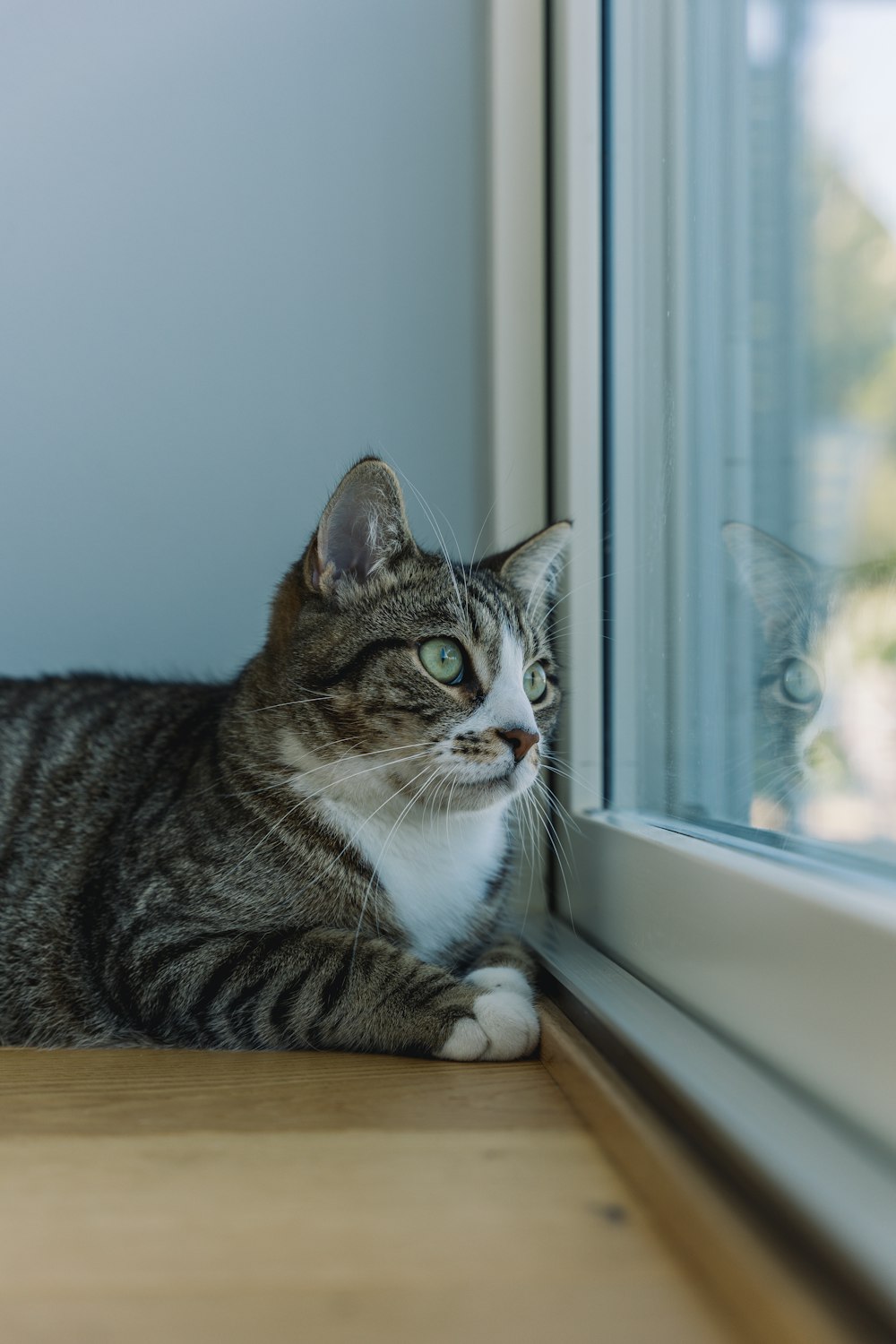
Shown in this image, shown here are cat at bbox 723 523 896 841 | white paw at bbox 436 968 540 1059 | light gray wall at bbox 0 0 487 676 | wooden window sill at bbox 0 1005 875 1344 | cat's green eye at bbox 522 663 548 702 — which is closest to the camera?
wooden window sill at bbox 0 1005 875 1344

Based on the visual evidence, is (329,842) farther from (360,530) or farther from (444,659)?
(360,530)

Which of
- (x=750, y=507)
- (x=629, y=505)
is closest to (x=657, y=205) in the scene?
(x=629, y=505)

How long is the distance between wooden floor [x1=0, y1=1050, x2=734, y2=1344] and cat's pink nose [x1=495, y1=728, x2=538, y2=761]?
31 centimetres

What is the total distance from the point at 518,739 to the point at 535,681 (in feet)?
0.63

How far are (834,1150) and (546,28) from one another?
1488 mm

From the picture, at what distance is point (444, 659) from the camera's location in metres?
1.14

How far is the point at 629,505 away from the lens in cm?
132

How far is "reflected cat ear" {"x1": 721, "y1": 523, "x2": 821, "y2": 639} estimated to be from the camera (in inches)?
30.5

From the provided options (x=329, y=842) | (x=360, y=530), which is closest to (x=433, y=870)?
(x=329, y=842)

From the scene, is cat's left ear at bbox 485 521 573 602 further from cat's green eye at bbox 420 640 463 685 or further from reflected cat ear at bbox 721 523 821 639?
reflected cat ear at bbox 721 523 821 639

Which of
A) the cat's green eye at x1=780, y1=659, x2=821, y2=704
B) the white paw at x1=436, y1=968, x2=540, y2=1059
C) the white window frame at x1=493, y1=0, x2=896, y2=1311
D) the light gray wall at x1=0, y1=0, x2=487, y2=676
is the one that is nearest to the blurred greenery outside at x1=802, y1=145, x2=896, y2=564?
the cat's green eye at x1=780, y1=659, x2=821, y2=704

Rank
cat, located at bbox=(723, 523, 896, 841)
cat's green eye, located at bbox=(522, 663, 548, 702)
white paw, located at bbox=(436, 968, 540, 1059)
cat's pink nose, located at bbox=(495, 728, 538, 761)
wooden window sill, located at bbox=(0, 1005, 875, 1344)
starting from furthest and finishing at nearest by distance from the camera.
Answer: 1. cat's green eye, located at bbox=(522, 663, 548, 702)
2. cat's pink nose, located at bbox=(495, 728, 538, 761)
3. white paw, located at bbox=(436, 968, 540, 1059)
4. cat, located at bbox=(723, 523, 896, 841)
5. wooden window sill, located at bbox=(0, 1005, 875, 1344)

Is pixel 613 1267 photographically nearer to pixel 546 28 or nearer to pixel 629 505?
pixel 629 505

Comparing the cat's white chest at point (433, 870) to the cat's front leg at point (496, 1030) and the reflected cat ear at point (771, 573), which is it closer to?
the cat's front leg at point (496, 1030)
